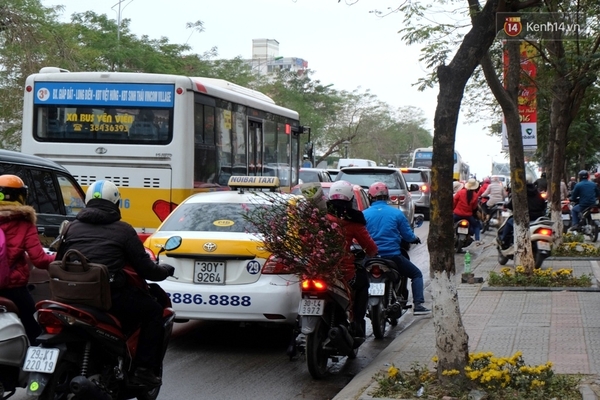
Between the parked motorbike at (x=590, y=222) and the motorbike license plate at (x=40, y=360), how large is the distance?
730 inches

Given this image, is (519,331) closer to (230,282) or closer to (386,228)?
(386,228)

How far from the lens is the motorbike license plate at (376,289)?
30.8 ft

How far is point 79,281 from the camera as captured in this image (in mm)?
5684

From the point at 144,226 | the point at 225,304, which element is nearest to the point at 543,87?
the point at 144,226

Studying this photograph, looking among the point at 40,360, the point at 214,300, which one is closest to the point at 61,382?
the point at 40,360

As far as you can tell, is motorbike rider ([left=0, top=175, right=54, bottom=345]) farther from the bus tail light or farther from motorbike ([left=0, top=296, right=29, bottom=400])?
the bus tail light

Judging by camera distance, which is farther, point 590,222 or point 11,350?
point 590,222

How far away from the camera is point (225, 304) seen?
8633 mm

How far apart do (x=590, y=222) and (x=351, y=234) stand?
1530cm

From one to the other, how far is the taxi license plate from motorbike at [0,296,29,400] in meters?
2.87

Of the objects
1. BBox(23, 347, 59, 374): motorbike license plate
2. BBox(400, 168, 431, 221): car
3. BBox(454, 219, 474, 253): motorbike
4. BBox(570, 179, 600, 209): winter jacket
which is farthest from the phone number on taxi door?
BBox(400, 168, 431, 221): car

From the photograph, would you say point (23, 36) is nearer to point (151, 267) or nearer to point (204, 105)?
point (204, 105)

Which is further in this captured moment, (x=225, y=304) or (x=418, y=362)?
(x=225, y=304)

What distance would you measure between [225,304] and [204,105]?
6.82 metres
